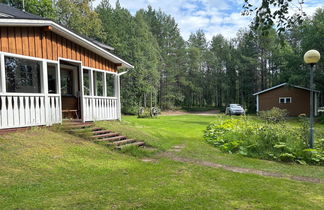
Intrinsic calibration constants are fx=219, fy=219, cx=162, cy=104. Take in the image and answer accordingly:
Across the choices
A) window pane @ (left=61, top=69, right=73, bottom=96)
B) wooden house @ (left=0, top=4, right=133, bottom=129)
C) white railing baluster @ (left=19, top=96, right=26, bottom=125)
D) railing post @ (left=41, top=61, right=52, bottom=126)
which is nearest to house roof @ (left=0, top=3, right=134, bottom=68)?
wooden house @ (left=0, top=4, right=133, bottom=129)

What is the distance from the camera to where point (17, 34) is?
6867mm

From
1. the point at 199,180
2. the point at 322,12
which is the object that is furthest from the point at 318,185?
the point at 322,12

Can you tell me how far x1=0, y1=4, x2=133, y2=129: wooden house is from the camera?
6598 millimetres

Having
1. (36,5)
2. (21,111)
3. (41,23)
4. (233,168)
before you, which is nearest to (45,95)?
(21,111)

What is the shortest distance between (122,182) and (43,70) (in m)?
5.49

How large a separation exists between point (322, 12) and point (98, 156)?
88.0 feet

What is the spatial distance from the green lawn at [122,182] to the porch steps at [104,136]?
706mm

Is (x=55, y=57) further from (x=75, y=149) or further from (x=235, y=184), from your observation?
(x=235, y=184)

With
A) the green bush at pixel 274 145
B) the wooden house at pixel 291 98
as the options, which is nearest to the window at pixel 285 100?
the wooden house at pixel 291 98

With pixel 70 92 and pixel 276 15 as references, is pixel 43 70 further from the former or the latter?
pixel 276 15

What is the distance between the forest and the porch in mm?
10196

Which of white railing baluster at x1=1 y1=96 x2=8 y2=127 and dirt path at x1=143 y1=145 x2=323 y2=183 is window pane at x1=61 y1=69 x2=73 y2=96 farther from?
dirt path at x1=143 y1=145 x2=323 y2=183

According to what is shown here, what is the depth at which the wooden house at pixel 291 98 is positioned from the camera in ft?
80.6

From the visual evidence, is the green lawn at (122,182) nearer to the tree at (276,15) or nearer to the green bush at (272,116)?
the tree at (276,15)
